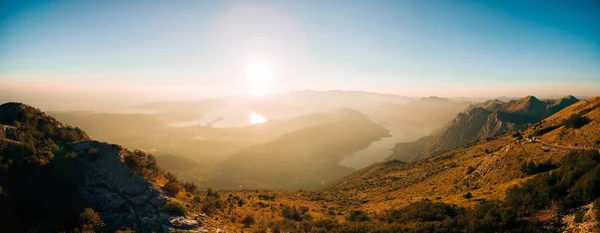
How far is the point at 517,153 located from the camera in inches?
1603

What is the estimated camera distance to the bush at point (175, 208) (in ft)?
74.4

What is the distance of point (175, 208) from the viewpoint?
23.0 metres

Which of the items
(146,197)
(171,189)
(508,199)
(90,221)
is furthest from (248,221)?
(508,199)

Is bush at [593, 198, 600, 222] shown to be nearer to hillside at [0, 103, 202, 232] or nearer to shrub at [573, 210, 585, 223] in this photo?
shrub at [573, 210, 585, 223]

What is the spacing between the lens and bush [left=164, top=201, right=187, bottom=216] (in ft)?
74.4

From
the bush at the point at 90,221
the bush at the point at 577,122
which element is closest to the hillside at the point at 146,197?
the bush at the point at 90,221

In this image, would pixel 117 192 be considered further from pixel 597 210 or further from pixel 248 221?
pixel 597 210

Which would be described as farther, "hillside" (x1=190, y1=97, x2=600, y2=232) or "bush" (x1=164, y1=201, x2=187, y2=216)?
"bush" (x1=164, y1=201, x2=187, y2=216)

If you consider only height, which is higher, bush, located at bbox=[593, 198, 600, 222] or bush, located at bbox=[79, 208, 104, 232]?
bush, located at bbox=[593, 198, 600, 222]

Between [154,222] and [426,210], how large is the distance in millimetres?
28828

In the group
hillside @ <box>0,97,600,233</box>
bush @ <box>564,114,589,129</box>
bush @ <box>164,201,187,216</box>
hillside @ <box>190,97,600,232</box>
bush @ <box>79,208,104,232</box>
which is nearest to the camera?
bush @ <box>79,208,104,232</box>

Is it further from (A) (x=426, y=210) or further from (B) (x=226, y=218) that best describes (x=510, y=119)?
(B) (x=226, y=218)

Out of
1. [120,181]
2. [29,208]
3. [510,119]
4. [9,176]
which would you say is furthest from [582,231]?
[510,119]

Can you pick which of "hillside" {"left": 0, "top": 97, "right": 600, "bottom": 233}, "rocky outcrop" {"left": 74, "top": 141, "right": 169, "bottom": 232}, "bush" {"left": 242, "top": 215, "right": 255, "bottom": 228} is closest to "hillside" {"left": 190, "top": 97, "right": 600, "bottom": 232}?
"hillside" {"left": 0, "top": 97, "right": 600, "bottom": 233}
